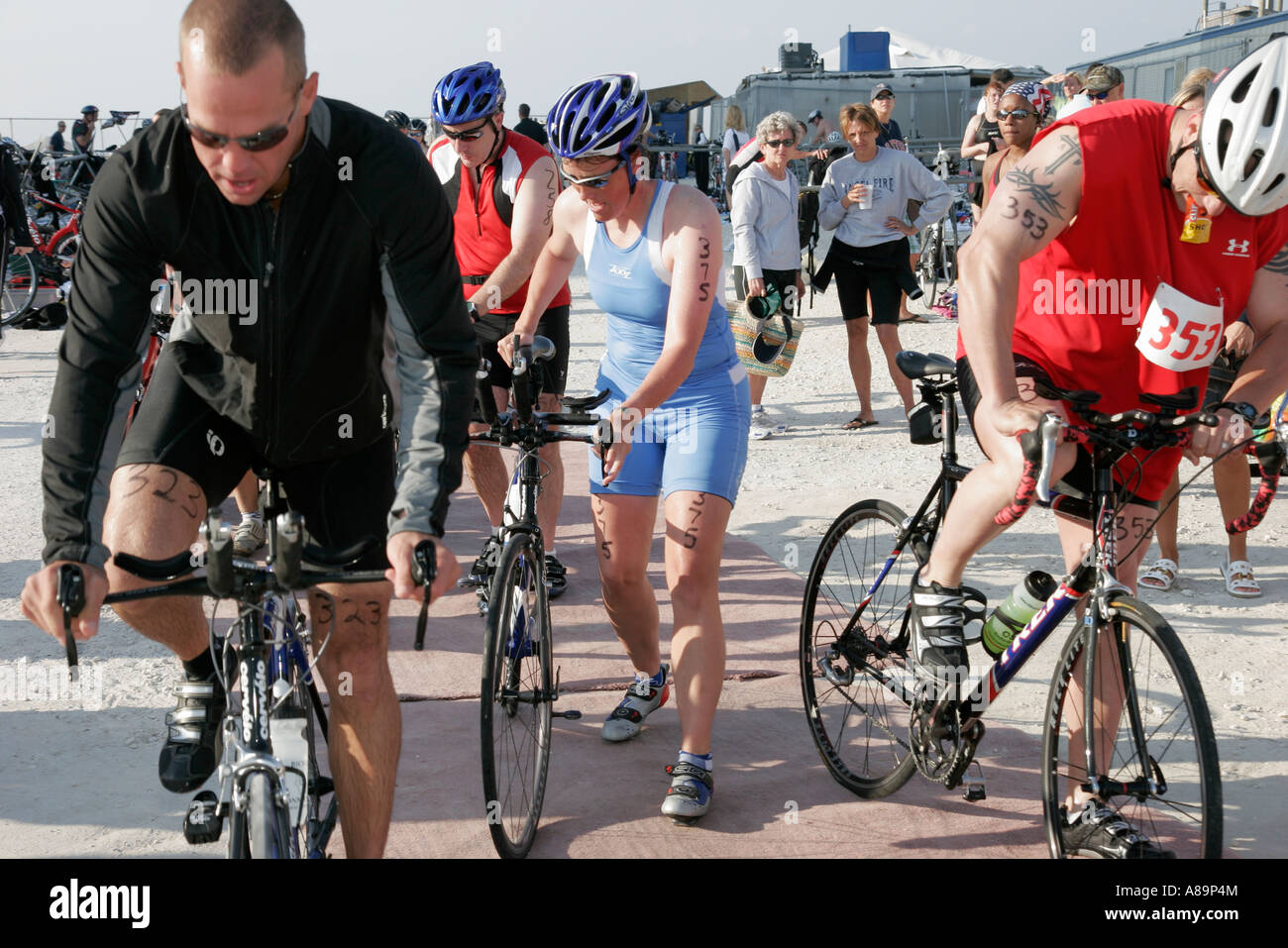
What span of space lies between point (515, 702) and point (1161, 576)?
372cm

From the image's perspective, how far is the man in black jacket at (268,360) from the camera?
2527mm

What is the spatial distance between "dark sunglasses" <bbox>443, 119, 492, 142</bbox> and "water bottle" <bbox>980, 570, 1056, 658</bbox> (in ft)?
11.7

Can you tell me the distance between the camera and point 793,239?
383 inches

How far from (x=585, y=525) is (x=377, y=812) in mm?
4551

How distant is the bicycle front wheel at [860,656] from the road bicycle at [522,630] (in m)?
0.97

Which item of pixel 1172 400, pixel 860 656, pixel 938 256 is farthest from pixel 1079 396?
pixel 938 256

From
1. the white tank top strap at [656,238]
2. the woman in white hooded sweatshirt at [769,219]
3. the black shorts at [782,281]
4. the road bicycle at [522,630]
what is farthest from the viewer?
the black shorts at [782,281]

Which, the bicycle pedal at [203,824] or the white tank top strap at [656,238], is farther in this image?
the white tank top strap at [656,238]

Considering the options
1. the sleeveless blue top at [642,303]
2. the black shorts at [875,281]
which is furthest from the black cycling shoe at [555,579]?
the black shorts at [875,281]

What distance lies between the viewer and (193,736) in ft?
9.70

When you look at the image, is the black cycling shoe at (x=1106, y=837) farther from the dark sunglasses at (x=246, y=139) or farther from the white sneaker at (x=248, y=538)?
the dark sunglasses at (x=246, y=139)

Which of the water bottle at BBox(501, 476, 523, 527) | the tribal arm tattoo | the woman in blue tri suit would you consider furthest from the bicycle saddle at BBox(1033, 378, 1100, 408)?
the water bottle at BBox(501, 476, 523, 527)
